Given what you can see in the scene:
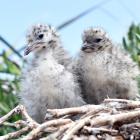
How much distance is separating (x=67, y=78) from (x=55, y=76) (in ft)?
0.23

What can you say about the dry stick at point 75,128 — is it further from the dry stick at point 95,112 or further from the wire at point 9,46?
the wire at point 9,46

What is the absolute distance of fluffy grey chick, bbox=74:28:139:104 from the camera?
4.66 metres

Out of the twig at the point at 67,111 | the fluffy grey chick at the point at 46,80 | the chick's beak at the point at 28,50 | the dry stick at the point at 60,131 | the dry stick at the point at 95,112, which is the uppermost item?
the chick's beak at the point at 28,50

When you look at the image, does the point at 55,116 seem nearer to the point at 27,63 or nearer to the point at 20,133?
the point at 20,133

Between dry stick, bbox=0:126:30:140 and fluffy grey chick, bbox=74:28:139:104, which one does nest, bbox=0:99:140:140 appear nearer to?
dry stick, bbox=0:126:30:140

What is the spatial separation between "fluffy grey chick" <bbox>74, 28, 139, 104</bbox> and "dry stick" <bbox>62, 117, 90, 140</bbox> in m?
0.71

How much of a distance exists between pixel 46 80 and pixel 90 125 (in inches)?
24.5

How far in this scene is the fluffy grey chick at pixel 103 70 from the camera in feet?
15.3

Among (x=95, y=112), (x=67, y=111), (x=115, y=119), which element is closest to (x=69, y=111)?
(x=67, y=111)

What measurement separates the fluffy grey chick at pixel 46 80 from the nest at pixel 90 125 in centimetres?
38

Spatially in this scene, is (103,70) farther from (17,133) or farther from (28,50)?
(17,133)

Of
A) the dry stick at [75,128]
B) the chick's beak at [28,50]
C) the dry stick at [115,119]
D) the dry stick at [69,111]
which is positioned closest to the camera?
the dry stick at [75,128]

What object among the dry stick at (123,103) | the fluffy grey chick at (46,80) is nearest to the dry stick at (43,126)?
the dry stick at (123,103)

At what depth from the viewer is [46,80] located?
452 cm
